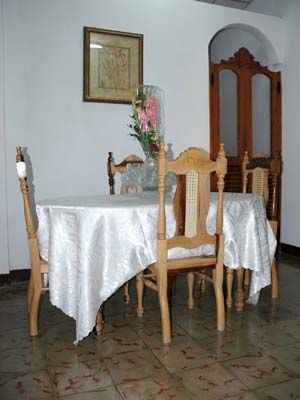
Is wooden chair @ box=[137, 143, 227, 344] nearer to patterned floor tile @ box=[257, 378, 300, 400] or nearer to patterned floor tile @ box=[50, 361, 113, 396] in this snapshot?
patterned floor tile @ box=[50, 361, 113, 396]

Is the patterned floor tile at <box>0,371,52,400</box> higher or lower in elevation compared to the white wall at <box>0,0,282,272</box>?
lower

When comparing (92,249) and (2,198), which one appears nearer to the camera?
(92,249)

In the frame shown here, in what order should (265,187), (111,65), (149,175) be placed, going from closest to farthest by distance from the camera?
(149,175) → (265,187) → (111,65)

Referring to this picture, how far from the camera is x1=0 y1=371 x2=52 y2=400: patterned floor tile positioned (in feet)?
4.97

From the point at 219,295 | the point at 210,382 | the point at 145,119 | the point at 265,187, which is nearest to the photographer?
the point at 210,382

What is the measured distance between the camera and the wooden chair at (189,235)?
6.26 feet

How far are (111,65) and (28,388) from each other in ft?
9.38

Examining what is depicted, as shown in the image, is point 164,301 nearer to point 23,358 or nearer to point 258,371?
point 258,371

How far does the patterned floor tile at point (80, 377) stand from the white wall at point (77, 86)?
173cm

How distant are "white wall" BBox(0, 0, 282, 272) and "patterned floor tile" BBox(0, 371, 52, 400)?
1733 millimetres

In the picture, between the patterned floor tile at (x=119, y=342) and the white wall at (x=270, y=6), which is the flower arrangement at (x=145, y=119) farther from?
the white wall at (x=270, y=6)

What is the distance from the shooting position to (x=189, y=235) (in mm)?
1998

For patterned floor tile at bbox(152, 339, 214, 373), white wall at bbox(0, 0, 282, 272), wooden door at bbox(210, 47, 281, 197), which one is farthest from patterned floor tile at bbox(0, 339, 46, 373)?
wooden door at bbox(210, 47, 281, 197)

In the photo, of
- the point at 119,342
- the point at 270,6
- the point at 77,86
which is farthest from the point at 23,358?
the point at 270,6
